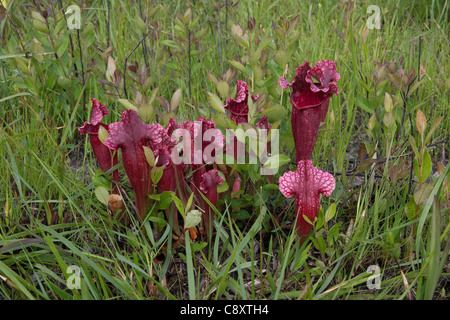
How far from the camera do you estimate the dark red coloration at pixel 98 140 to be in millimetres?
1524

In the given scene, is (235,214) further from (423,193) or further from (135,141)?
(423,193)

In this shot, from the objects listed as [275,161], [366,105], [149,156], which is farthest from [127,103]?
[366,105]

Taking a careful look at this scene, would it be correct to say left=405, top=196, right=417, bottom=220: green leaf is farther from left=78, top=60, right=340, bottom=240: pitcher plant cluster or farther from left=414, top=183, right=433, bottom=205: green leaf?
left=78, top=60, right=340, bottom=240: pitcher plant cluster

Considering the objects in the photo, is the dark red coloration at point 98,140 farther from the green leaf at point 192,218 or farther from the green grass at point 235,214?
the green leaf at point 192,218

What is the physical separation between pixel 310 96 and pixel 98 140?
799 millimetres

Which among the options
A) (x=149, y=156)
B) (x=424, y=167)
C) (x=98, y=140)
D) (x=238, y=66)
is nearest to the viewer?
(x=149, y=156)

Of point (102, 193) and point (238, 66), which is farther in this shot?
point (238, 66)

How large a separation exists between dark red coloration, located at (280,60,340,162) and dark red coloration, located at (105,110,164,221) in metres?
0.50

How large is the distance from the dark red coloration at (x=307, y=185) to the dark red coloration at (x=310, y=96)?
19 centimetres

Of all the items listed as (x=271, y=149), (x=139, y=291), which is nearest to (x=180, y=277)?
(x=139, y=291)

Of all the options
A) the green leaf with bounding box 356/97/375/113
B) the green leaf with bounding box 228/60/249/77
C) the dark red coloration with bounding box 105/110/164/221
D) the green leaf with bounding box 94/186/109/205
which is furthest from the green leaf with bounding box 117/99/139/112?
the green leaf with bounding box 356/97/375/113

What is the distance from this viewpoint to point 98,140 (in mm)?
1588

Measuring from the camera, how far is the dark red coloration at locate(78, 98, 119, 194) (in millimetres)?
1524

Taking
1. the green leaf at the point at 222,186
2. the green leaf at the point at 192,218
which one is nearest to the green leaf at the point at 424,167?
the green leaf at the point at 222,186
